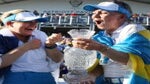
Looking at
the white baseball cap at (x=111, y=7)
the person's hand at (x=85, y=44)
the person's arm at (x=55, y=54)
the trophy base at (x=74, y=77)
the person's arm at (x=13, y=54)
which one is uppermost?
the white baseball cap at (x=111, y=7)

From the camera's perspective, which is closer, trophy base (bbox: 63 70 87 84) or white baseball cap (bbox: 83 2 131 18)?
trophy base (bbox: 63 70 87 84)

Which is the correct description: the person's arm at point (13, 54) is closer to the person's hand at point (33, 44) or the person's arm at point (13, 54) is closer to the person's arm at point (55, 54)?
the person's hand at point (33, 44)

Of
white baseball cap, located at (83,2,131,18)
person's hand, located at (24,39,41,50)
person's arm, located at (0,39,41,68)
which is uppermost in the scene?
white baseball cap, located at (83,2,131,18)

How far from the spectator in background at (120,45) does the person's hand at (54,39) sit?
247 mm

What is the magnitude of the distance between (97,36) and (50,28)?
13741mm

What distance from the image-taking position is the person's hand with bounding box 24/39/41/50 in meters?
2.73

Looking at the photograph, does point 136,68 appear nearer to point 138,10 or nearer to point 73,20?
point 73,20

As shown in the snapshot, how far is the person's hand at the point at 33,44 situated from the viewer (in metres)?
2.73

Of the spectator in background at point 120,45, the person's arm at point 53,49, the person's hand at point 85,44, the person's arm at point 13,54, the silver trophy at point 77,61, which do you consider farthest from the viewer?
the person's arm at point 53,49

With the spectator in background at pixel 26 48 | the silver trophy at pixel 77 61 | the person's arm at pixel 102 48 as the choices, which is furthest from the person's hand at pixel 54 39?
the person's arm at pixel 102 48

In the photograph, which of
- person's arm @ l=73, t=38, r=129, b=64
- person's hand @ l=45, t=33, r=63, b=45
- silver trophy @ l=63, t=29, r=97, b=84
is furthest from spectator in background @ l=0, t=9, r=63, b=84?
person's arm @ l=73, t=38, r=129, b=64

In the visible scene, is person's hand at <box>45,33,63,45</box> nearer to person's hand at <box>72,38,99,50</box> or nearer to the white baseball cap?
the white baseball cap

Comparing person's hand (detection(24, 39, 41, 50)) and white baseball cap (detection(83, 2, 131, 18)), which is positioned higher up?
white baseball cap (detection(83, 2, 131, 18))

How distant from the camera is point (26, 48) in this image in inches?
107
